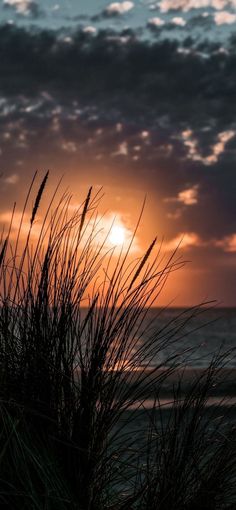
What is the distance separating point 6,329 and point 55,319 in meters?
0.22

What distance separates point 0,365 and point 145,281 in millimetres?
696

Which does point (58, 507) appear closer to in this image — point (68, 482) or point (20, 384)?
point (68, 482)

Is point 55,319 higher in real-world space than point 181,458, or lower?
higher

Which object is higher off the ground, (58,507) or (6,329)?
(6,329)

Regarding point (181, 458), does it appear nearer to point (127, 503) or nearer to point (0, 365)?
point (127, 503)

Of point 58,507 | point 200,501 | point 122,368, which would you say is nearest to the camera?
point 58,507

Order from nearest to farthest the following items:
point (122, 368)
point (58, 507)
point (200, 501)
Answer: point (58, 507), point (122, 368), point (200, 501)

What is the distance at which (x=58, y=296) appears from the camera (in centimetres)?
278

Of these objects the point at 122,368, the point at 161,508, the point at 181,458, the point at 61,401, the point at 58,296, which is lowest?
the point at 161,508

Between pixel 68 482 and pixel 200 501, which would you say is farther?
pixel 200 501

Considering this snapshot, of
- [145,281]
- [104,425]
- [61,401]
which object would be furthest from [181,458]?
[145,281]

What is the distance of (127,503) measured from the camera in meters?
2.77

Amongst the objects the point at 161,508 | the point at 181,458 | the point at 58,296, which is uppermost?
the point at 58,296

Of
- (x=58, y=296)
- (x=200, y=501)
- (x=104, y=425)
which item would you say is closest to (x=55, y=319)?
(x=58, y=296)
